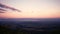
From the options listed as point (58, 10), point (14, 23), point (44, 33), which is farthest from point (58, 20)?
point (14, 23)

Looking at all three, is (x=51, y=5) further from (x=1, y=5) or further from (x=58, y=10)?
(x=1, y=5)

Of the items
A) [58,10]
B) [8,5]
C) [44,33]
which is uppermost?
[8,5]

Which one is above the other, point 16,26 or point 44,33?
point 16,26

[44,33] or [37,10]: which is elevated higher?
[37,10]

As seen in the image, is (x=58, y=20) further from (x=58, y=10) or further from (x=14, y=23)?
(x=14, y=23)

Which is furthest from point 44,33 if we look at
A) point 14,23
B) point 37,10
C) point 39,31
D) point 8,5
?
point 8,5

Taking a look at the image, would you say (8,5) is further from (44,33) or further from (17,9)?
(44,33)
